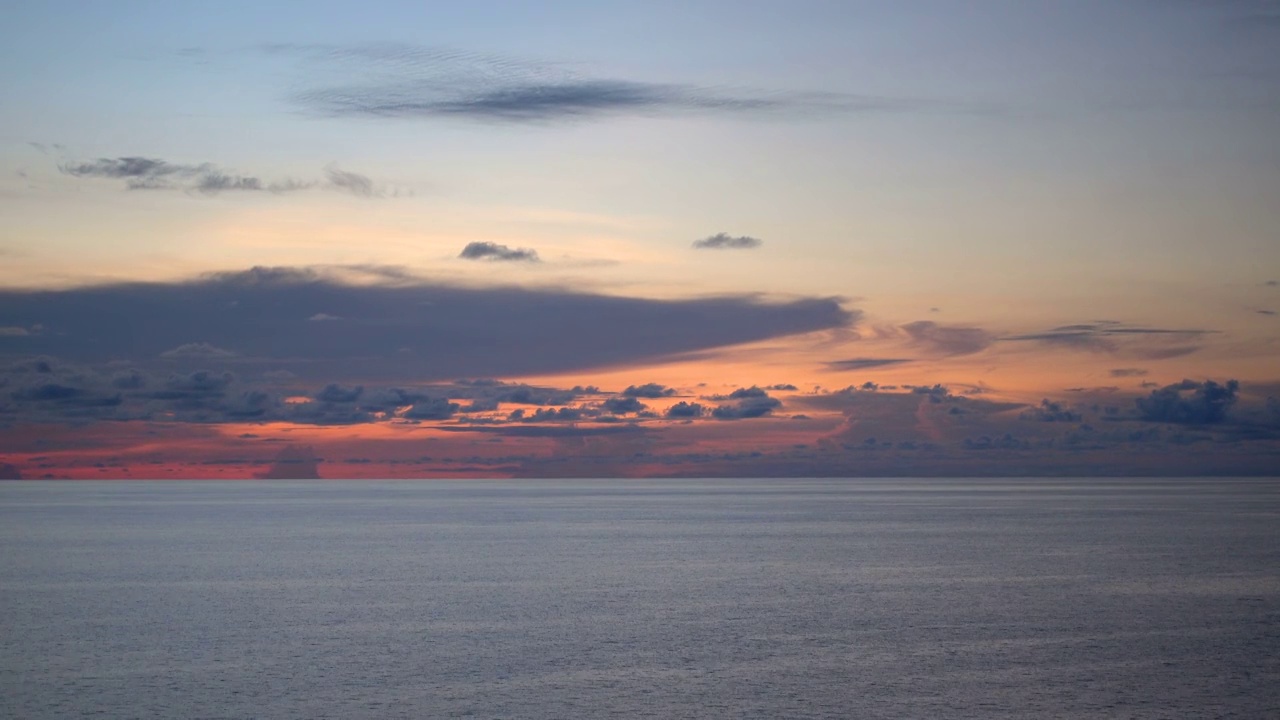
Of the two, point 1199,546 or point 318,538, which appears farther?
point 318,538

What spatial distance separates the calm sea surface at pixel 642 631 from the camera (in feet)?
113

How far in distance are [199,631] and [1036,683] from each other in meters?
31.3

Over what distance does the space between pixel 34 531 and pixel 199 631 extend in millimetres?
89898

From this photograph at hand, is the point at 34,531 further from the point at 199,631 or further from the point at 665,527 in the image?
the point at 199,631

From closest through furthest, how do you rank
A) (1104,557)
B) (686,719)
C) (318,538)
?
(686,719) < (1104,557) < (318,538)

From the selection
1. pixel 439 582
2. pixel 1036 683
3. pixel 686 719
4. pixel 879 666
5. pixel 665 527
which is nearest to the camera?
pixel 686 719

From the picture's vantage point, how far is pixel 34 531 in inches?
4884

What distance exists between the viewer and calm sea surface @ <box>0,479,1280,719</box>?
34562 millimetres

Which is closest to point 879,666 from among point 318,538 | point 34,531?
point 318,538

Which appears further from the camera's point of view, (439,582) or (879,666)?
(439,582)

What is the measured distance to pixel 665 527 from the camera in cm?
13088

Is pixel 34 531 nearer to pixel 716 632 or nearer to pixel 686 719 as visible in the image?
pixel 716 632

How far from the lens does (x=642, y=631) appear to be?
47.0 meters

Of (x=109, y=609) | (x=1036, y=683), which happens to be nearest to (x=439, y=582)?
(x=109, y=609)
